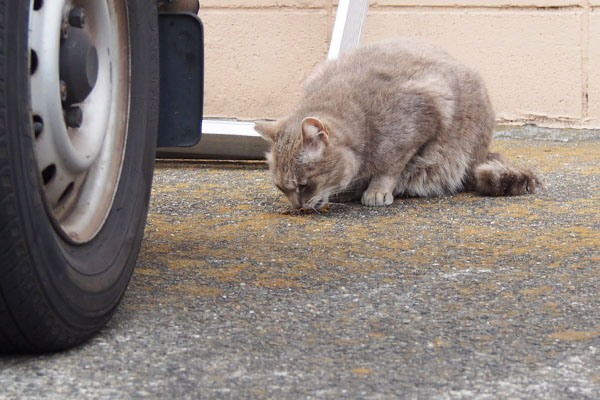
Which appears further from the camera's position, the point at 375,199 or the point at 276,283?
the point at 375,199

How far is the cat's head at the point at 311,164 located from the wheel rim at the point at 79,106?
163cm

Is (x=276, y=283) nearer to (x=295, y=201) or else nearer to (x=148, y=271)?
(x=148, y=271)

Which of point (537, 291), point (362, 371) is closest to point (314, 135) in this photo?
point (537, 291)

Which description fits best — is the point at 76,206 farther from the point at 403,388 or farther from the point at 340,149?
the point at 340,149

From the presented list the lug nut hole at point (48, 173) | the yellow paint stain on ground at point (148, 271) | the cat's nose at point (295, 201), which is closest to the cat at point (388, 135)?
the cat's nose at point (295, 201)

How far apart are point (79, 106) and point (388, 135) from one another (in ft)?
7.22

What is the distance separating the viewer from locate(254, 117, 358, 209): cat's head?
12.5 feet

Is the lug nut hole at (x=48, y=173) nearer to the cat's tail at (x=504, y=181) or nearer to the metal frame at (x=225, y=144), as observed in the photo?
the cat's tail at (x=504, y=181)

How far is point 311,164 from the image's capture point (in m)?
3.87

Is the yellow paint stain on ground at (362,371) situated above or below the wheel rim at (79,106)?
below

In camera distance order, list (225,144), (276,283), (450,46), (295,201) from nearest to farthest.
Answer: (276,283), (295,201), (225,144), (450,46)

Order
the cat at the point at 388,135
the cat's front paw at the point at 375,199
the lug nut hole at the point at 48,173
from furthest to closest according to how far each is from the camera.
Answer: the cat's front paw at the point at 375,199 → the cat at the point at 388,135 → the lug nut hole at the point at 48,173

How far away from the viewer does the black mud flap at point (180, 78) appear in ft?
7.94

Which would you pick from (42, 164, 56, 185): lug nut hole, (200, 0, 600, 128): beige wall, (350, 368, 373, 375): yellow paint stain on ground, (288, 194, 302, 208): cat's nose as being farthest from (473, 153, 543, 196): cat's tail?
(42, 164, 56, 185): lug nut hole
